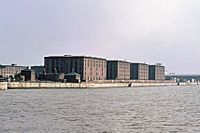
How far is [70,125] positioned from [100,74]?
548 feet

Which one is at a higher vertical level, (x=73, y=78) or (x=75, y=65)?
(x=75, y=65)

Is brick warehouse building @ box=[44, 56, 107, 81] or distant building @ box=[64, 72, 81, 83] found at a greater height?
brick warehouse building @ box=[44, 56, 107, 81]

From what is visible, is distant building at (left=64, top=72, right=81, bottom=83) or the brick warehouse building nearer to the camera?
distant building at (left=64, top=72, right=81, bottom=83)

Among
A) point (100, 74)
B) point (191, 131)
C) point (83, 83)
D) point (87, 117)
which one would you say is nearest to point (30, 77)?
point (83, 83)

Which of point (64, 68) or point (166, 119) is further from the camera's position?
point (64, 68)

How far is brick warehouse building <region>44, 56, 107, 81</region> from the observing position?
18161cm

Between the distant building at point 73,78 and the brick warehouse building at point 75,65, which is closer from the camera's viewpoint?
the distant building at point 73,78

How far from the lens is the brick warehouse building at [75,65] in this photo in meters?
182

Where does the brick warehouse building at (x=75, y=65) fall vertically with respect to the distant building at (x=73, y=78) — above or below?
above

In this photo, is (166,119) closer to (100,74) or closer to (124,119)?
(124,119)

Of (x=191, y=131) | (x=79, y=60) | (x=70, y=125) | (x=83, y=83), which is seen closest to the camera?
(x=191, y=131)

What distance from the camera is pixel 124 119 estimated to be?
37406mm

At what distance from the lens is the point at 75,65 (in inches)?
7185

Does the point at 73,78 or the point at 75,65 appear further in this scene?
the point at 75,65
